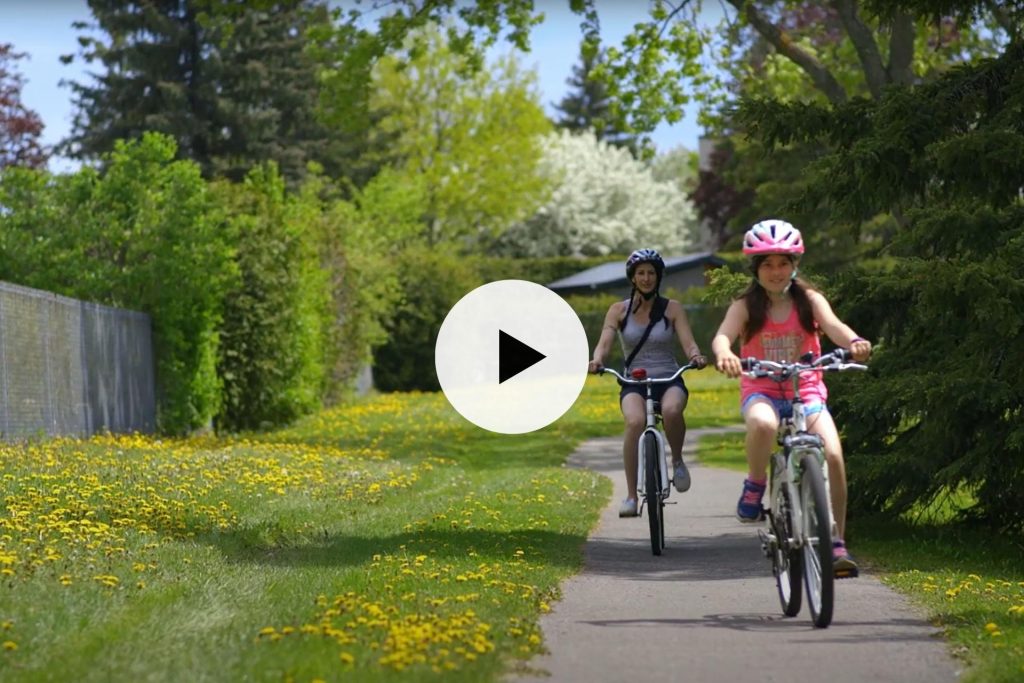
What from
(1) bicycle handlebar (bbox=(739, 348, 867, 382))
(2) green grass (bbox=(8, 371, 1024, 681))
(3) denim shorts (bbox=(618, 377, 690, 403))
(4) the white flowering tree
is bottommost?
(2) green grass (bbox=(8, 371, 1024, 681))

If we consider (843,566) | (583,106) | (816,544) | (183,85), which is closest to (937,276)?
(816,544)

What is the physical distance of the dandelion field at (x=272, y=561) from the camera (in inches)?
274

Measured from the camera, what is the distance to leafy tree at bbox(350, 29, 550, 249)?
71.1m

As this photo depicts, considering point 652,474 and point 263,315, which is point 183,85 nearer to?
point 263,315

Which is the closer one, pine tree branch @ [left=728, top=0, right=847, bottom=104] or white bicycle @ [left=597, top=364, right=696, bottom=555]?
white bicycle @ [left=597, top=364, right=696, bottom=555]

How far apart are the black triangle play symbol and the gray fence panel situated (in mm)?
21352

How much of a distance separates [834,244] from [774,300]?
36.5 meters

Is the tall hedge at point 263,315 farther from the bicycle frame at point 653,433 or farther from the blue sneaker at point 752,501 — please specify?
the blue sneaker at point 752,501

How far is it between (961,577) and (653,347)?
276 centimetres

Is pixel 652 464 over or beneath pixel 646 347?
beneath

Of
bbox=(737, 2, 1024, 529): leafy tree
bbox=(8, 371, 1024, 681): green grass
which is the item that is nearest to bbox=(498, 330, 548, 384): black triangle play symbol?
bbox=(8, 371, 1024, 681): green grass

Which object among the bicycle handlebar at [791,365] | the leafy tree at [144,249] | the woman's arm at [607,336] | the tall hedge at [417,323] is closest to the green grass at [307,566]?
the woman's arm at [607,336]

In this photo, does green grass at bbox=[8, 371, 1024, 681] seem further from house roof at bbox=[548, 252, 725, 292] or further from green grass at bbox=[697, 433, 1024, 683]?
house roof at bbox=[548, 252, 725, 292]

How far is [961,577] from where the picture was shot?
10.7 metres
